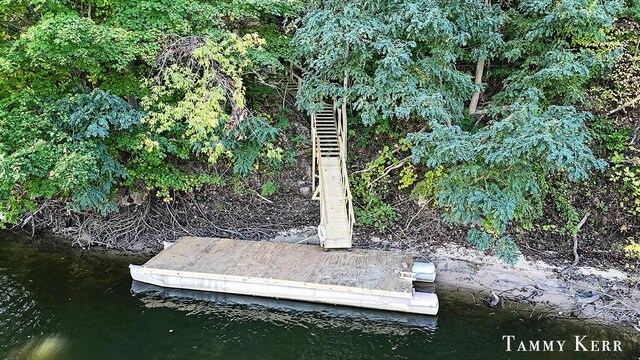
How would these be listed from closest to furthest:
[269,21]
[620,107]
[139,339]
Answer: [139,339], [620,107], [269,21]

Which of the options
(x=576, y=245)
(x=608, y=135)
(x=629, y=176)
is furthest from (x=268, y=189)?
(x=629, y=176)

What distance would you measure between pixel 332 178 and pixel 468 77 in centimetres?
466

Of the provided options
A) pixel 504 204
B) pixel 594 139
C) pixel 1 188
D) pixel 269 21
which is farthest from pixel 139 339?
pixel 594 139

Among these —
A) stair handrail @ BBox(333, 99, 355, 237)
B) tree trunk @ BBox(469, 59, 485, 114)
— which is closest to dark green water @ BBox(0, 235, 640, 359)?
stair handrail @ BBox(333, 99, 355, 237)

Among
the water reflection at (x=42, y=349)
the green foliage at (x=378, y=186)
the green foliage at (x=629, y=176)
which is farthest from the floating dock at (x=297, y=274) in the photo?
the green foliage at (x=629, y=176)

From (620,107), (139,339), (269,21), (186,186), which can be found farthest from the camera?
(269,21)

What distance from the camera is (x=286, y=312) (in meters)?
8.59

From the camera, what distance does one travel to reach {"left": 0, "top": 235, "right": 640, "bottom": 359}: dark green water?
7.43 meters

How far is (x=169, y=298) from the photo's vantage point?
906 cm

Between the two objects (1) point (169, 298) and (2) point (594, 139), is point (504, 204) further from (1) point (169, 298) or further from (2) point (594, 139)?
→ (1) point (169, 298)

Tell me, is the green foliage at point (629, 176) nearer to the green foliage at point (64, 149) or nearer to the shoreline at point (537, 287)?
the shoreline at point (537, 287)

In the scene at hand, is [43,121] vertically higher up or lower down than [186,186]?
higher up

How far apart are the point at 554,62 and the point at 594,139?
3094 millimetres

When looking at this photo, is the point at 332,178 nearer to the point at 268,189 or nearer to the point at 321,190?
the point at 321,190
